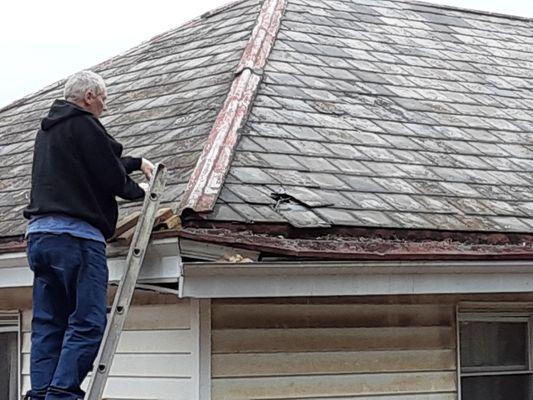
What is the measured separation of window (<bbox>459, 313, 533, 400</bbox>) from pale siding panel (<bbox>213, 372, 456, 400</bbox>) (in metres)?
0.29

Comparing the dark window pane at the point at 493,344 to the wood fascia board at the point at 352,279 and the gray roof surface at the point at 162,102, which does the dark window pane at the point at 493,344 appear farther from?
the gray roof surface at the point at 162,102

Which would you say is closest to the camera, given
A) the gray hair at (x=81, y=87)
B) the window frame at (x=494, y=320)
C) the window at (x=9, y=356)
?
the gray hair at (x=81, y=87)

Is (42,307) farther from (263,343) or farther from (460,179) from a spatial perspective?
(460,179)

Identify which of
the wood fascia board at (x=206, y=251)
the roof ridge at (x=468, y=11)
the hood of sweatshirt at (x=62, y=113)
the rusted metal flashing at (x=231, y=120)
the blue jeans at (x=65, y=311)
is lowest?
the blue jeans at (x=65, y=311)

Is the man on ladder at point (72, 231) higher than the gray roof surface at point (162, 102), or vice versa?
the gray roof surface at point (162, 102)

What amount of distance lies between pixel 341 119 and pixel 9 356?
315cm

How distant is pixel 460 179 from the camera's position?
8.13m

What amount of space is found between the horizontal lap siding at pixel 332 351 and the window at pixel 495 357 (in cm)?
26

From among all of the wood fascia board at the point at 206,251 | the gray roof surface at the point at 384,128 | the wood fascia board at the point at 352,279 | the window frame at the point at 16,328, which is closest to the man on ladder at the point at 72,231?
the wood fascia board at the point at 206,251

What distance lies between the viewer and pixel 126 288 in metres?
5.64

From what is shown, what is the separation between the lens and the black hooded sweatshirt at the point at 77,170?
5551 millimetres

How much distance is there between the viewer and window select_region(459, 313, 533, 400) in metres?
7.76

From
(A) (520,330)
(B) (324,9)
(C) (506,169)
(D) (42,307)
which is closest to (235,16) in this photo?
(B) (324,9)

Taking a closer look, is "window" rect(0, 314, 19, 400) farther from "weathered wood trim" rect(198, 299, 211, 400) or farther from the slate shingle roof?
"weathered wood trim" rect(198, 299, 211, 400)
